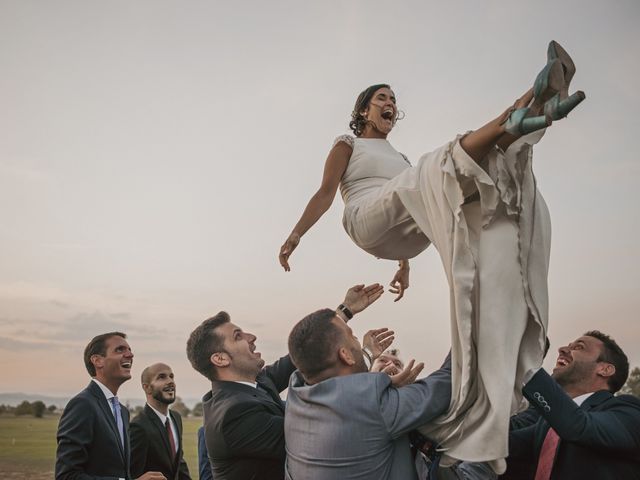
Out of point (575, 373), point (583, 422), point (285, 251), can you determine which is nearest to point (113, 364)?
point (285, 251)

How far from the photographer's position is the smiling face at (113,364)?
483cm

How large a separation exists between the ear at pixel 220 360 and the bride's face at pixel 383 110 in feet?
5.45

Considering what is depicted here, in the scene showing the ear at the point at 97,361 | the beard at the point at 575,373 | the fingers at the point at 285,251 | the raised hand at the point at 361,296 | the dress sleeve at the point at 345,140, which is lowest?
the beard at the point at 575,373

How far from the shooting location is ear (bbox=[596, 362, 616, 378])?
11.6 feet

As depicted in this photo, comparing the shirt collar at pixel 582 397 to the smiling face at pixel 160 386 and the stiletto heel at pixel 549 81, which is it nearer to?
the stiletto heel at pixel 549 81

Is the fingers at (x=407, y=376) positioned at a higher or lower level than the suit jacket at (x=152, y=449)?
higher

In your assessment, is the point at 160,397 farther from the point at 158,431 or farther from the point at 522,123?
the point at 522,123

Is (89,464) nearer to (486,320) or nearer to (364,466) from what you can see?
(364,466)

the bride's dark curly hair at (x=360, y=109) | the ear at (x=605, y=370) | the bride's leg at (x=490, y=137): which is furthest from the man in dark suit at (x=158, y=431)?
the bride's leg at (x=490, y=137)

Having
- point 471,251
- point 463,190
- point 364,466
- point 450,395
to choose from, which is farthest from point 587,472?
point 463,190

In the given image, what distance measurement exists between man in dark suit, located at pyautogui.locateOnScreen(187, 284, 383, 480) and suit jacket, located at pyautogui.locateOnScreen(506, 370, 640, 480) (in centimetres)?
132

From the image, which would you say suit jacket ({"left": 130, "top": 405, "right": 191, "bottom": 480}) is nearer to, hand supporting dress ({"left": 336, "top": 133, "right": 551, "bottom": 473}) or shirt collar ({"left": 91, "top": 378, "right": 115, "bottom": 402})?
shirt collar ({"left": 91, "top": 378, "right": 115, "bottom": 402})

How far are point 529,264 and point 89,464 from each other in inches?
131

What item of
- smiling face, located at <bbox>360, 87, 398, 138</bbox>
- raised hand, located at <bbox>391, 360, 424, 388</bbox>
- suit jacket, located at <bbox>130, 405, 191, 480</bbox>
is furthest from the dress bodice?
suit jacket, located at <bbox>130, 405, 191, 480</bbox>
